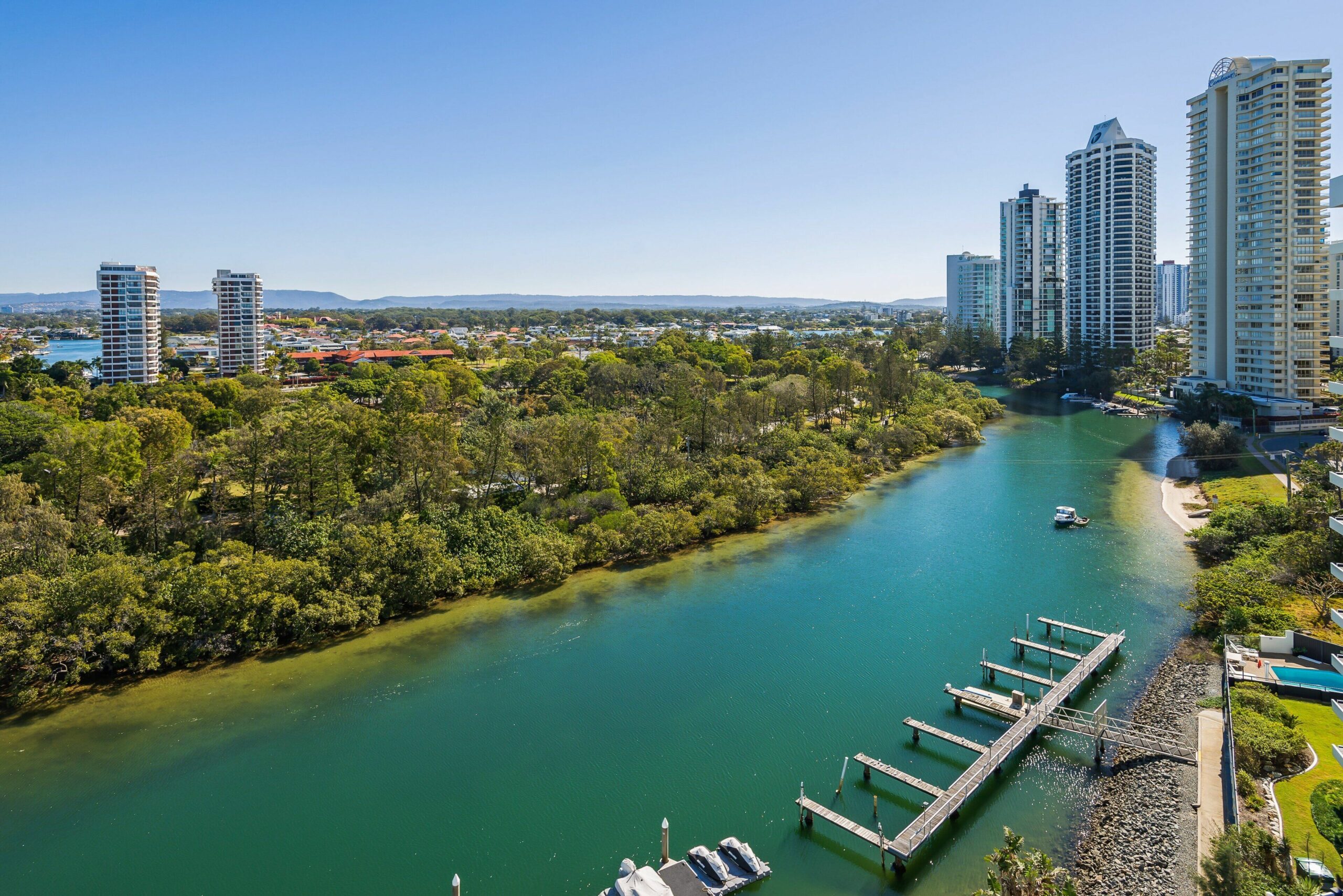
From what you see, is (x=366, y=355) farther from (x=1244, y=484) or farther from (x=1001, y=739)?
(x=1001, y=739)

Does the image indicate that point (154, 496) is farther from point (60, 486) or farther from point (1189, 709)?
point (1189, 709)

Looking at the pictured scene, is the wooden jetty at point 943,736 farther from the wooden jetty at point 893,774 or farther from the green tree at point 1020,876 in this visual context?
the green tree at point 1020,876

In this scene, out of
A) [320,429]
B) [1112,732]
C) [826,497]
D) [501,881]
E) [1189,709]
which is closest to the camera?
[501,881]

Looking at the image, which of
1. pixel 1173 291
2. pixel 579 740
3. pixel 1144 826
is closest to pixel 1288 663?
pixel 1144 826

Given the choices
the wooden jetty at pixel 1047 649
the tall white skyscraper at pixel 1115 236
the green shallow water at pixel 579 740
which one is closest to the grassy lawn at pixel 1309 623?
the green shallow water at pixel 579 740

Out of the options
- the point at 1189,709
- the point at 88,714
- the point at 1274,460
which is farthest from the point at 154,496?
the point at 1274,460

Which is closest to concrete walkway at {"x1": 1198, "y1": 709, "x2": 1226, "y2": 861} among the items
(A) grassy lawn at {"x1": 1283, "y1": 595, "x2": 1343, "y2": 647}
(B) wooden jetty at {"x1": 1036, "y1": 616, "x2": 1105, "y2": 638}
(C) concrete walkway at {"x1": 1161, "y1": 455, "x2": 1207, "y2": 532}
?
(B) wooden jetty at {"x1": 1036, "y1": 616, "x2": 1105, "y2": 638}
